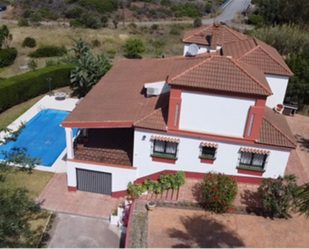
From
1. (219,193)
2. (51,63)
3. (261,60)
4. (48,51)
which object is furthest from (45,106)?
(219,193)

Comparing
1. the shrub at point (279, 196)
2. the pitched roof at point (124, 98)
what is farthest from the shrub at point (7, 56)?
the shrub at point (279, 196)

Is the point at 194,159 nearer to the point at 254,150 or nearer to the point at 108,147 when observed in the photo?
the point at 254,150

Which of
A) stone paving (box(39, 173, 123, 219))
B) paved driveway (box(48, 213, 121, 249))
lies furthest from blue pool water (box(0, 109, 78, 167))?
paved driveway (box(48, 213, 121, 249))

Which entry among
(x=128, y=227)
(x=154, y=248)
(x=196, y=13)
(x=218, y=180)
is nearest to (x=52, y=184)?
(x=128, y=227)

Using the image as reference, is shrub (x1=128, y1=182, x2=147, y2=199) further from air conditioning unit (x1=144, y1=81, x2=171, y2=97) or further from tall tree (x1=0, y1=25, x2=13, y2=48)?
tall tree (x1=0, y1=25, x2=13, y2=48)

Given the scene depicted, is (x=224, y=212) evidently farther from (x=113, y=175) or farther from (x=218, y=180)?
(x=113, y=175)

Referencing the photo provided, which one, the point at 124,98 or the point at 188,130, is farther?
the point at 124,98
